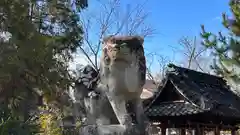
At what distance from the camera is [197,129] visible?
1147cm

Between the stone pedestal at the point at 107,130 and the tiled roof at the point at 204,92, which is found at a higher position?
the tiled roof at the point at 204,92

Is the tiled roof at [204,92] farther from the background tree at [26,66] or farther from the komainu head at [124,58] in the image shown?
the komainu head at [124,58]

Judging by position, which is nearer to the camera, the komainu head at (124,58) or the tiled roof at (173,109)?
the komainu head at (124,58)

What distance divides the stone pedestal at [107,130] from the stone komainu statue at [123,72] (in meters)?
0.11

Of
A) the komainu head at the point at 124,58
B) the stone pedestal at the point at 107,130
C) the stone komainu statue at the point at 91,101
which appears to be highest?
the komainu head at the point at 124,58

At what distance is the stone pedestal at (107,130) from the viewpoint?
6.01 metres

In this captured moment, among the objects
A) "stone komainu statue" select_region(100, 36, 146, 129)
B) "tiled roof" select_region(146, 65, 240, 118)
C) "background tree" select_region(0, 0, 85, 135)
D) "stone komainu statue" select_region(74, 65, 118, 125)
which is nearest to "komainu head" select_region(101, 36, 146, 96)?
"stone komainu statue" select_region(100, 36, 146, 129)

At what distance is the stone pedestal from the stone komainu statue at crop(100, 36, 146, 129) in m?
0.11

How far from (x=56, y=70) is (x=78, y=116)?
414 cm

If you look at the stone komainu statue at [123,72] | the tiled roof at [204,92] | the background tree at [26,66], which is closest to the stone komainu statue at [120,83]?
the stone komainu statue at [123,72]

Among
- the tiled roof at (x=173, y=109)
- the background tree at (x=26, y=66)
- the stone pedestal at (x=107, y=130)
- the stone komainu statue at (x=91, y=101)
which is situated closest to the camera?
the stone pedestal at (x=107, y=130)

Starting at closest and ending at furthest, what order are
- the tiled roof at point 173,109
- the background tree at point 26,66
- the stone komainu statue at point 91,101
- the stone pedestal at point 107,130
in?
1. the stone pedestal at point 107,130
2. the stone komainu statue at point 91,101
3. the background tree at point 26,66
4. the tiled roof at point 173,109

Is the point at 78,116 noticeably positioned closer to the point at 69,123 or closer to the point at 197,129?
the point at 69,123

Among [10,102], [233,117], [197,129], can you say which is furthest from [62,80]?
[233,117]
